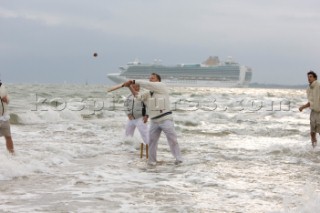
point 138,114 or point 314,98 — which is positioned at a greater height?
point 314,98

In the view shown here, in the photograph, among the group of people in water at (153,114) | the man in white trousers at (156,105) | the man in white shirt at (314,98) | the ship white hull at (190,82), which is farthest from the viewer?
the ship white hull at (190,82)

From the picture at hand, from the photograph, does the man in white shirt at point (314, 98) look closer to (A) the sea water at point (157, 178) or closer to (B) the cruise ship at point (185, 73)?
(A) the sea water at point (157, 178)

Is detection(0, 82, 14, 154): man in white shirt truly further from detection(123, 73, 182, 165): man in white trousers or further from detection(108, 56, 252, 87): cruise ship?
detection(108, 56, 252, 87): cruise ship

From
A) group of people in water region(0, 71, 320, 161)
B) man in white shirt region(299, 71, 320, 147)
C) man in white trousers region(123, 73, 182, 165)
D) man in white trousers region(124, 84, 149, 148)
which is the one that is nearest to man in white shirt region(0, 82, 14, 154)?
group of people in water region(0, 71, 320, 161)

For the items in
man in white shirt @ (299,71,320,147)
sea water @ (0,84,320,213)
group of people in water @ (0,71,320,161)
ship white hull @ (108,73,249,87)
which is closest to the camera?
sea water @ (0,84,320,213)

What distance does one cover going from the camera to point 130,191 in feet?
19.0

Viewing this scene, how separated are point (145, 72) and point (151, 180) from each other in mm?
112514

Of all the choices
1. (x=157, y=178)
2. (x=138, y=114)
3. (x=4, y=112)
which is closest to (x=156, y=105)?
(x=157, y=178)

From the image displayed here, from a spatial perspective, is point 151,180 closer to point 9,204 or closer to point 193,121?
point 9,204

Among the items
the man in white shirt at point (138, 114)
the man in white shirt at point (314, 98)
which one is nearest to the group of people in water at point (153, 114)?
the man in white shirt at point (138, 114)

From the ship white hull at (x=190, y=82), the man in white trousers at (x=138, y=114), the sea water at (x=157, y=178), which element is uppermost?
the man in white trousers at (x=138, y=114)

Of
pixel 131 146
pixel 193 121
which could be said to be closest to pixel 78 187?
pixel 131 146

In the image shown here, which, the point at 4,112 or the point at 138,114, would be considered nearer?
the point at 4,112

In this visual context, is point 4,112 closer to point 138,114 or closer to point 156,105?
point 156,105
